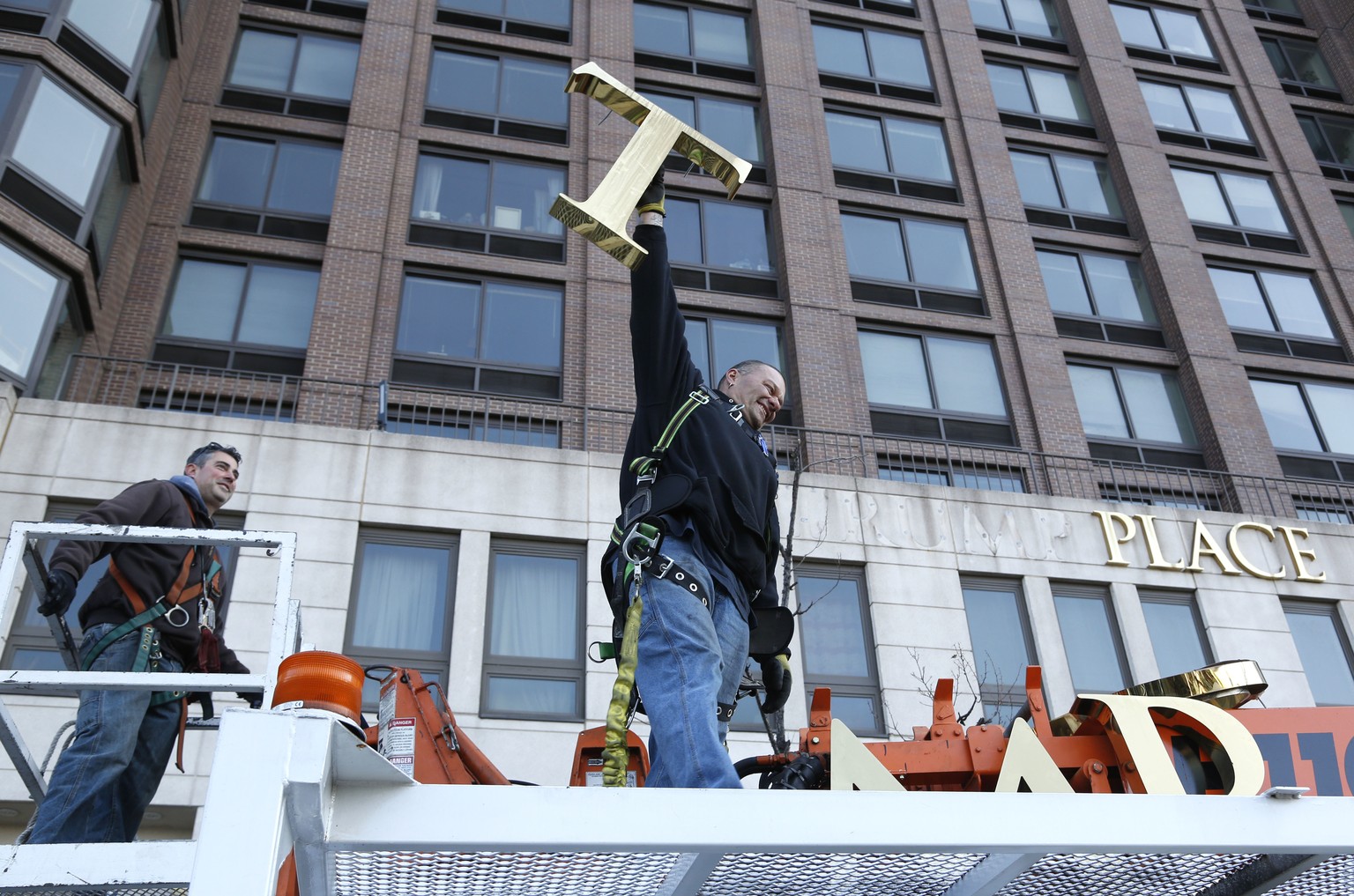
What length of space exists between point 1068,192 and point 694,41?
28.7ft

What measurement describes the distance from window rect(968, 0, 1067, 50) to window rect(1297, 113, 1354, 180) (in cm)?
648

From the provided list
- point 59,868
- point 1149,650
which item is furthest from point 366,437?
point 59,868

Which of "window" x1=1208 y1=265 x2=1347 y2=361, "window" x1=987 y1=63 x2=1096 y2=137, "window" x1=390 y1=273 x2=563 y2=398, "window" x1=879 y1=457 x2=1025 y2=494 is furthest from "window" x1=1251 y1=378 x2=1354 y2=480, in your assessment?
"window" x1=390 y1=273 x2=563 y2=398

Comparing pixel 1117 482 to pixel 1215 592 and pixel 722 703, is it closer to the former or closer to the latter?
pixel 1215 592

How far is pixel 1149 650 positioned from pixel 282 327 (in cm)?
1454

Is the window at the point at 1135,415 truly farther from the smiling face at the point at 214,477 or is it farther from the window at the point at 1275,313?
the smiling face at the point at 214,477

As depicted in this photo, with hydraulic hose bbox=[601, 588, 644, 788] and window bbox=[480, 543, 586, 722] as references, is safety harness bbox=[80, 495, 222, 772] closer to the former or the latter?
hydraulic hose bbox=[601, 588, 644, 788]

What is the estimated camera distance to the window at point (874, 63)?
85.0ft

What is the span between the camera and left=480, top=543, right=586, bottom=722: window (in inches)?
587

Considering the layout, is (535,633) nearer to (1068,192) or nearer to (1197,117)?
(1068,192)

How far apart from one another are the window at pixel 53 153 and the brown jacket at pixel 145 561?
13296mm

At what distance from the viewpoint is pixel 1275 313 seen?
24797 millimetres

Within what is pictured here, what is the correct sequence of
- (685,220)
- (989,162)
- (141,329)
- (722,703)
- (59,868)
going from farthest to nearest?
(989,162) → (685,220) → (141,329) → (722,703) → (59,868)

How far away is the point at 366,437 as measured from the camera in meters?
16.0
